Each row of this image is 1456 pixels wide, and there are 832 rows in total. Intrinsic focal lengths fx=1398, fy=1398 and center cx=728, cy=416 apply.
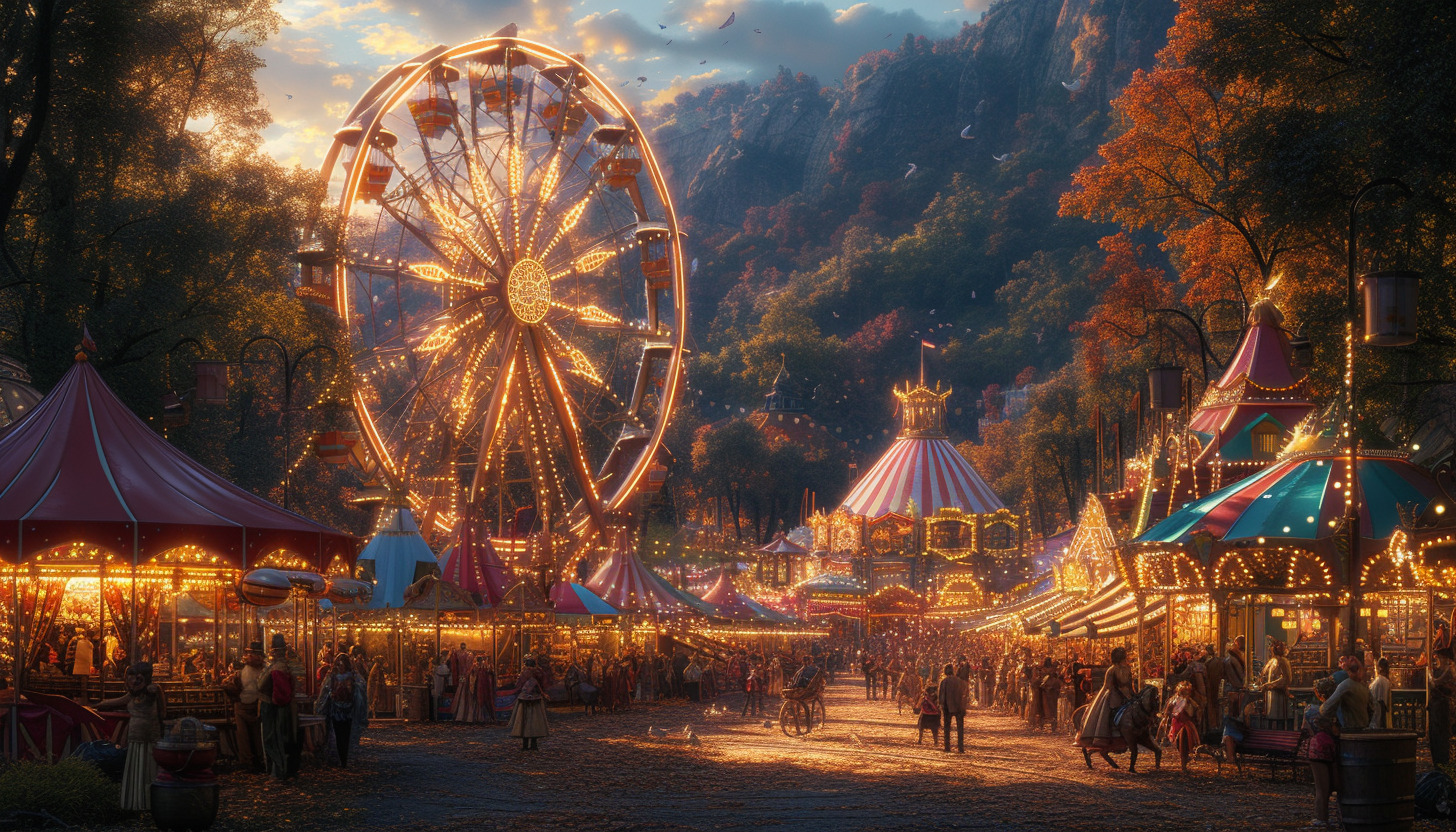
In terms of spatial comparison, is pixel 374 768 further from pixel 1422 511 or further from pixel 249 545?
pixel 1422 511

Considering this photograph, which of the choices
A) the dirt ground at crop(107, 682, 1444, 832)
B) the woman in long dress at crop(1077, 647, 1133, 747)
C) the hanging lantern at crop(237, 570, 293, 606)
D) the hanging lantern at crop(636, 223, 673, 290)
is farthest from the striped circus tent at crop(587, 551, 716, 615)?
the woman in long dress at crop(1077, 647, 1133, 747)

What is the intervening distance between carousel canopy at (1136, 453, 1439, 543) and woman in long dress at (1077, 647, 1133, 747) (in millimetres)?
2980

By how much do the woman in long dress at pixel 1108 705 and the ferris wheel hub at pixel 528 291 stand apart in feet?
55.4

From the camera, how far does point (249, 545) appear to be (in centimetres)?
1631

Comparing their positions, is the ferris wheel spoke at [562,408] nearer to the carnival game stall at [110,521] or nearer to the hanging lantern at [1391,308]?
the carnival game stall at [110,521]

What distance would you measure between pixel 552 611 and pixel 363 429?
5451mm

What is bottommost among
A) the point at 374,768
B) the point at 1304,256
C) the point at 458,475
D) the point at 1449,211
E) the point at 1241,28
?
the point at 374,768

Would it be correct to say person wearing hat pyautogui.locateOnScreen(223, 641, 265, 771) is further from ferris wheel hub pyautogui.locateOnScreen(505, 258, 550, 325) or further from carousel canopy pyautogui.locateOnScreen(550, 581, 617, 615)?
ferris wheel hub pyautogui.locateOnScreen(505, 258, 550, 325)

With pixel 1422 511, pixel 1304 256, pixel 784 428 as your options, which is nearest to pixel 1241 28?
pixel 1304 256

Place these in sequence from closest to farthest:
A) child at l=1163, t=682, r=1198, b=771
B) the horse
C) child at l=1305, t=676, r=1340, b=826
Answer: child at l=1305, t=676, r=1340, b=826
the horse
child at l=1163, t=682, r=1198, b=771

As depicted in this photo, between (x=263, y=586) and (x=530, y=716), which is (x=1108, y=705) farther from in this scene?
(x=263, y=586)

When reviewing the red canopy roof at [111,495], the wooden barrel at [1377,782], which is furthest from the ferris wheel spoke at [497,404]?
the wooden barrel at [1377,782]

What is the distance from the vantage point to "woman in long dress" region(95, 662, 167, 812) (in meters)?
12.6

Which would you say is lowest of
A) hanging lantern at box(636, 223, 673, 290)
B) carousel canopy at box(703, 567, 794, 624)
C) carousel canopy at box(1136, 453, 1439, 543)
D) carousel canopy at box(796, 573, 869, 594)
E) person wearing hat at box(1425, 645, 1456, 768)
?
person wearing hat at box(1425, 645, 1456, 768)
